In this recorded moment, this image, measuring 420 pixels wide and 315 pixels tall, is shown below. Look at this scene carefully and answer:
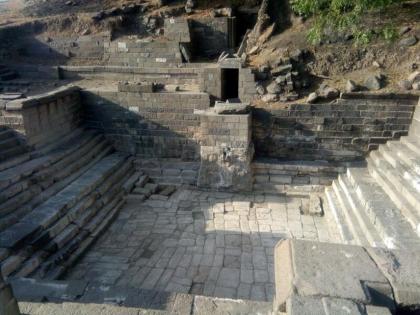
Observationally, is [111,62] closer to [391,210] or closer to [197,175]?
[197,175]

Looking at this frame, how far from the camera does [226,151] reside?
8.12 meters

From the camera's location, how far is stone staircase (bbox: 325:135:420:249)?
5.28 metres

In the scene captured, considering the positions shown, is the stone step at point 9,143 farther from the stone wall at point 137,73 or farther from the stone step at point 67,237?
the stone wall at point 137,73

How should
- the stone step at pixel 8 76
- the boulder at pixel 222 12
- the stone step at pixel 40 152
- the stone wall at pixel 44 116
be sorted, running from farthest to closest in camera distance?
the boulder at pixel 222 12
the stone step at pixel 8 76
the stone wall at pixel 44 116
the stone step at pixel 40 152

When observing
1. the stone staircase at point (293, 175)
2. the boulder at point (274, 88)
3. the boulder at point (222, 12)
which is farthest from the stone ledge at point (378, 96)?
the boulder at point (222, 12)

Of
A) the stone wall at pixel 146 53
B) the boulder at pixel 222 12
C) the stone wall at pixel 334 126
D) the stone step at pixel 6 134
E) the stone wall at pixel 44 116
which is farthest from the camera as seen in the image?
the boulder at pixel 222 12

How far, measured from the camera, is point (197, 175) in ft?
28.3

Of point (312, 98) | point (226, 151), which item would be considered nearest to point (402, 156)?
point (312, 98)

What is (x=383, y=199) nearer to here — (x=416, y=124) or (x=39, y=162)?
(x=416, y=124)

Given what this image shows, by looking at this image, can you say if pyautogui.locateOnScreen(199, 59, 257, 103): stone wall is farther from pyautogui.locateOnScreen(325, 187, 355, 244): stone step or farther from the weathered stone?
pyautogui.locateOnScreen(325, 187, 355, 244): stone step

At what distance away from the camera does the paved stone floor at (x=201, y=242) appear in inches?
212

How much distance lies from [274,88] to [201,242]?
14.2ft

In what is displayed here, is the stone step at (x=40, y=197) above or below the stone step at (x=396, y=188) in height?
below

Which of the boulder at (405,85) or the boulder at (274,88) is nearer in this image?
the boulder at (405,85)
